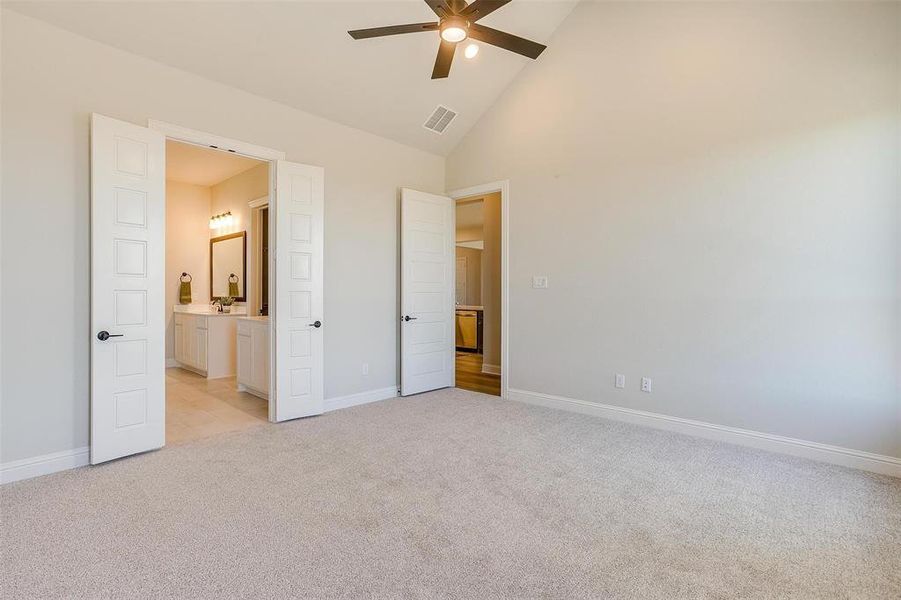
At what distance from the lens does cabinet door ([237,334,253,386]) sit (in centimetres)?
490

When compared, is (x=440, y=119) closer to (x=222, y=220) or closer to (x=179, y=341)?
(x=222, y=220)

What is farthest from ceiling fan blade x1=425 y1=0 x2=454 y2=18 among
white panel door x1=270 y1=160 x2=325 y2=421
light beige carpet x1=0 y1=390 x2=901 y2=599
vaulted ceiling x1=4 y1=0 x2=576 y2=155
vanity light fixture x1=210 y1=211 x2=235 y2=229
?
vanity light fixture x1=210 y1=211 x2=235 y2=229

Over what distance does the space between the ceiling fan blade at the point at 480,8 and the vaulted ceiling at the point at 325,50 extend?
103cm

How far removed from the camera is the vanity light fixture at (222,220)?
21.5 ft

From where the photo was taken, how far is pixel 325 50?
361cm

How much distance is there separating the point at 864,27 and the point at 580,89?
6.58 ft

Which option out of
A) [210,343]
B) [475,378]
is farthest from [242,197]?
[475,378]

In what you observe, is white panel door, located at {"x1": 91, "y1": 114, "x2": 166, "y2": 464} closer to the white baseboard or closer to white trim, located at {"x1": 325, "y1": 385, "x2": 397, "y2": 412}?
white trim, located at {"x1": 325, "y1": 385, "x2": 397, "y2": 412}

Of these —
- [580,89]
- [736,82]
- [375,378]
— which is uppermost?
[580,89]

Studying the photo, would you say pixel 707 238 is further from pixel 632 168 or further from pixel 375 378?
pixel 375 378

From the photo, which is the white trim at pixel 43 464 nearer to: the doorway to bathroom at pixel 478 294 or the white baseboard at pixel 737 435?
the doorway to bathroom at pixel 478 294

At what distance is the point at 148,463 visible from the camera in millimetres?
2949

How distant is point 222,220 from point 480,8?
556 centimetres

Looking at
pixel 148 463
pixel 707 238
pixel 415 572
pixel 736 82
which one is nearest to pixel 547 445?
pixel 415 572
